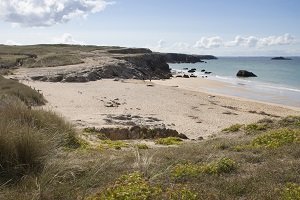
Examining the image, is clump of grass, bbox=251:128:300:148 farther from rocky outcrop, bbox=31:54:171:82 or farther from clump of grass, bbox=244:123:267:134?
rocky outcrop, bbox=31:54:171:82

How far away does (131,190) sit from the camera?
4863mm

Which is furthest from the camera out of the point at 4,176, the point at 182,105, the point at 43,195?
the point at 182,105

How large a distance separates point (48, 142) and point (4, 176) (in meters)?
0.82

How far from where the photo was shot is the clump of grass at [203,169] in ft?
18.8

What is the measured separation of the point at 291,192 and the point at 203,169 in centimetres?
140

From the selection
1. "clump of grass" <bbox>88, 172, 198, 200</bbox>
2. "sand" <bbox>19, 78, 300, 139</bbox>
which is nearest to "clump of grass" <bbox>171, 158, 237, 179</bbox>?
"clump of grass" <bbox>88, 172, 198, 200</bbox>

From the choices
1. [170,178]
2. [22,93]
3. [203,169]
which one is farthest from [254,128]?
[22,93]

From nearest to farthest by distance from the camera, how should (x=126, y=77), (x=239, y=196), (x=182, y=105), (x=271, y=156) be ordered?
(x=239, y=196) → (x=271, y=156) → (x=182, y=105) → (x=126, y=77)

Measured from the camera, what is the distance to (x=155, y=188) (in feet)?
16.6

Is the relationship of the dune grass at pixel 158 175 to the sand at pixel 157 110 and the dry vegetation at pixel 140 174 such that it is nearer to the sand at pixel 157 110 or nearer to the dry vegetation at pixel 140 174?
the dry vegetation at pixel 140 174

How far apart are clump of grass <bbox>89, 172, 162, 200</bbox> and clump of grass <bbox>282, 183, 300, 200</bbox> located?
1.42 m

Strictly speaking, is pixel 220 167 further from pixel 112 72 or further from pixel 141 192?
pixel 112 72

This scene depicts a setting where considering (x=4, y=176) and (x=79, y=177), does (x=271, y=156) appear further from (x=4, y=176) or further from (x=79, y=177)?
(x=4, y=176)

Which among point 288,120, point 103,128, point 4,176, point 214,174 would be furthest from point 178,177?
point 103,128
